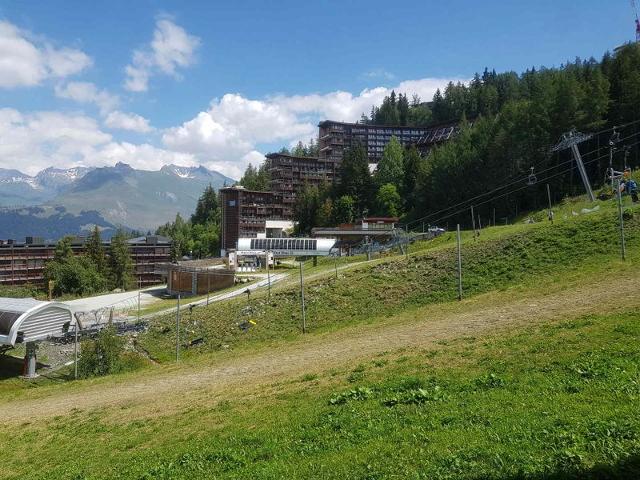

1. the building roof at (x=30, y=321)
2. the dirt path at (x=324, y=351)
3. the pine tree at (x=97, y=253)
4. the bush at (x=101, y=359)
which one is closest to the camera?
the dirt path at (x=324, y=351)

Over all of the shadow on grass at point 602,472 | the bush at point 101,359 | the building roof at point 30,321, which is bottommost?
the bush at point 101,359

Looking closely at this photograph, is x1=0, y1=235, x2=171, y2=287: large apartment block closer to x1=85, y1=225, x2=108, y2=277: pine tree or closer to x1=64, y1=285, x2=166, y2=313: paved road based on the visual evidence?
x1=85, y1=225, x2=108, y2=277: pine tree

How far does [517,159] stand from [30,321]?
75111mm

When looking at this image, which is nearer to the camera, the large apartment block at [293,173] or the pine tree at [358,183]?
the pine tree at [358,183]

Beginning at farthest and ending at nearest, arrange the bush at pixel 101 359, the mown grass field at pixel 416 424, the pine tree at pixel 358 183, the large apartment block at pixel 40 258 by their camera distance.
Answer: the pine tree at pixel 358 183
the large apartment block at pixel 40 258
the bush at pixel 101 359
the mown grass field at pixel 416 424

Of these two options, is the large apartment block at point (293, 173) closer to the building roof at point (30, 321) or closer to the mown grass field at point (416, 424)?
the building roof at point (30, 321)

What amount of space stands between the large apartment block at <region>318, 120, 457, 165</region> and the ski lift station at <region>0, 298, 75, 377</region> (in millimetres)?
145035

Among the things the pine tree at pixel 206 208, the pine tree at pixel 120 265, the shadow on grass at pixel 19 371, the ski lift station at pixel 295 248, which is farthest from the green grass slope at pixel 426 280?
the pine tree at pixel 206 208

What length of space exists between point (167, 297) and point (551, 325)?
6593cm

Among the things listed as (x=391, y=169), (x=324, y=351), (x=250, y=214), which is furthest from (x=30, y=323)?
(x=250, y=214)

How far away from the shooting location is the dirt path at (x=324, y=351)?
16.6 m

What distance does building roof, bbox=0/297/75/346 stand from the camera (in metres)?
30.3

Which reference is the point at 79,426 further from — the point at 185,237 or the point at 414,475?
the point at 185,237

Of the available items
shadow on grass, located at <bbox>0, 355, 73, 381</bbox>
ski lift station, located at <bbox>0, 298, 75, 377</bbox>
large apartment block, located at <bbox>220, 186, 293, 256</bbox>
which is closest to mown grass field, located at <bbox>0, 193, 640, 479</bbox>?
shadow on grass, located at <bbox>0, 355, 73, 381</bbox>
